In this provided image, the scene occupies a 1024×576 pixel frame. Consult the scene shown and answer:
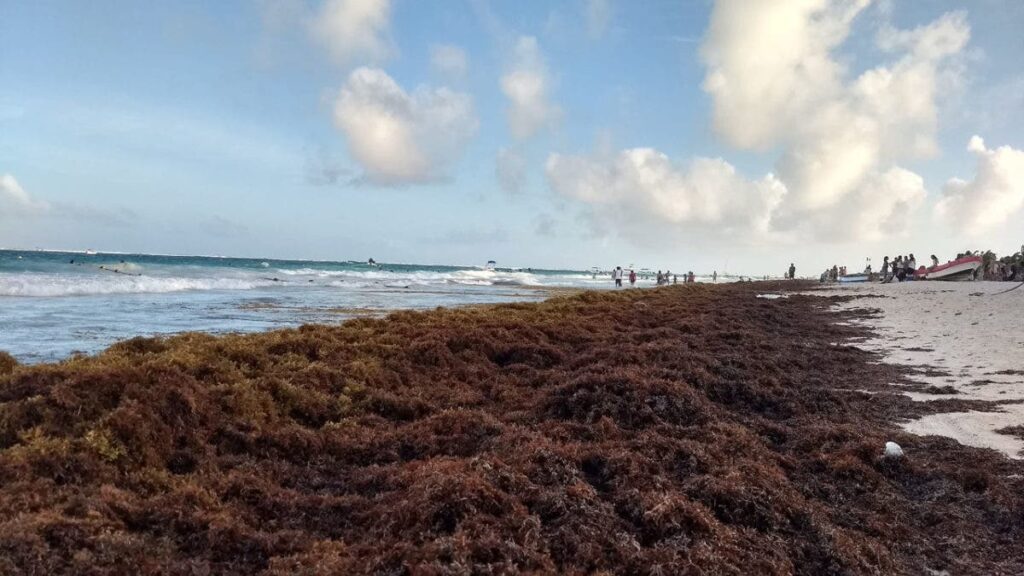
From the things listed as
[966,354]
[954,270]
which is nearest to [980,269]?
[954,270]

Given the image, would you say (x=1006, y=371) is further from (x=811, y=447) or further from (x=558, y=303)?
(x=558, y=303)

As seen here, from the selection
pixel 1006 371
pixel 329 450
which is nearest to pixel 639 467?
pixel 329 450

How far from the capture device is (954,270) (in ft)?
141

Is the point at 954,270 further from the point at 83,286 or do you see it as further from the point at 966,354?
the point at 83,286

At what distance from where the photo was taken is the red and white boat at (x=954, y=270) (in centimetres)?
4147

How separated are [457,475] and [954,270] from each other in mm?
51132

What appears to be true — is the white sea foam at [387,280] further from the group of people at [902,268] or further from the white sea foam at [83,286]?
the group of people at [902,268]

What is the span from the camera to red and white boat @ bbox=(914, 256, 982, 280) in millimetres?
41469

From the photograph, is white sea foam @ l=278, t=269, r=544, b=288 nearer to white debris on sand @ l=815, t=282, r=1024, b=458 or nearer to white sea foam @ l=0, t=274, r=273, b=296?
white sea foam @ l=0, t=274, r=273, b=296

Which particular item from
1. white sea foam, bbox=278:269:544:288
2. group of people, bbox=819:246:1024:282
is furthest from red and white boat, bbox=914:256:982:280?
white sea foam, bbox=278:269:544:288

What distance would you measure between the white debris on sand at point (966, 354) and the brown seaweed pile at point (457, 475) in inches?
24.9

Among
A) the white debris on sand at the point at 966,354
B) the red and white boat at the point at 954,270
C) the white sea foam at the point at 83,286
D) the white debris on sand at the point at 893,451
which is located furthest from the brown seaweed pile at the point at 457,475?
the red and white boat at the point at 954,270

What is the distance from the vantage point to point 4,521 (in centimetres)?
312

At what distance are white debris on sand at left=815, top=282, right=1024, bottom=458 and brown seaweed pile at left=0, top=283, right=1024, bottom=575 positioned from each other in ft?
2.08
